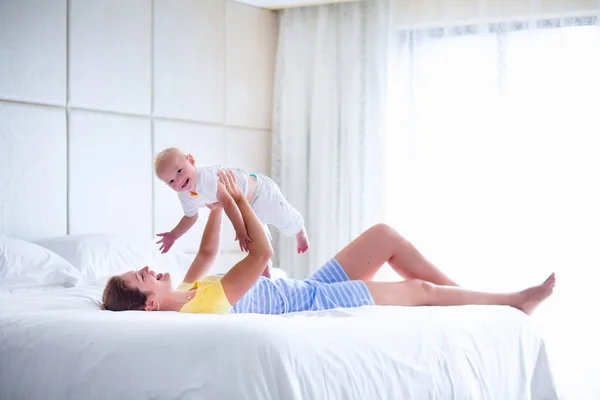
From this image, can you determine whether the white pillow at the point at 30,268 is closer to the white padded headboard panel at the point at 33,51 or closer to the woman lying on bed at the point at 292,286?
the woman lying on bed at the point at 292,286

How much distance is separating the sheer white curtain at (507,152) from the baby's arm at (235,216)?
2.53m

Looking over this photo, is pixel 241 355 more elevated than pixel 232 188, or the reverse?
pixel 232 188

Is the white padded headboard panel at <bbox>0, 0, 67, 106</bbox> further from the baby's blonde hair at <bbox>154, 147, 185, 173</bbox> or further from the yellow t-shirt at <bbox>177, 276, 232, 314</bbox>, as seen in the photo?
the yellow t-shirt at <bbox>177, 276, 232, 314</bbox>

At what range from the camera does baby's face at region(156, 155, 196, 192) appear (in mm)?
3039

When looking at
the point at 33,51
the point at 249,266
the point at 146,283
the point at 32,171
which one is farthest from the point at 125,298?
the point at 33,51

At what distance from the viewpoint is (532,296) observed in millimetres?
3137

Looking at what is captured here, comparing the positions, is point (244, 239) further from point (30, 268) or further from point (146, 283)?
point (30, 268)

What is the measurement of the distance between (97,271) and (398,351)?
5.54 feet

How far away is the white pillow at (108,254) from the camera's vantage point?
11.7ft

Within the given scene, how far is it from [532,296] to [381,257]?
58 centimetres

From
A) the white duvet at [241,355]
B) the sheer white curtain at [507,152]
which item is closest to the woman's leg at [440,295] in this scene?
the white duvet at [241,355]

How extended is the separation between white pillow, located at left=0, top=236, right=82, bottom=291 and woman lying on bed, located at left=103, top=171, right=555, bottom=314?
0.52 metres

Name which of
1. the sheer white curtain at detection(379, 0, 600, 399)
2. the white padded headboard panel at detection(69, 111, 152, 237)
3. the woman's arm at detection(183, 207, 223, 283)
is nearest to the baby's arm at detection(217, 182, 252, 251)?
the woman's arm at detection(183, 207, 223, 283)

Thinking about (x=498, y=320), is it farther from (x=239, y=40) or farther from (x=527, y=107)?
(x=239, y=40)
